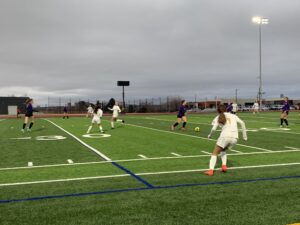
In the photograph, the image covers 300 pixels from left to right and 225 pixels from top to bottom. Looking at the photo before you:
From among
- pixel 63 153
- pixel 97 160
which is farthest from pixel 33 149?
pixel 97 160

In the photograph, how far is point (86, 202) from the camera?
590cm

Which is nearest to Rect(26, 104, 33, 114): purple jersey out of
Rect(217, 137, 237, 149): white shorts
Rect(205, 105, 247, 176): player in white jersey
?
Rect(205, 105, 247, 176): player in white jersey

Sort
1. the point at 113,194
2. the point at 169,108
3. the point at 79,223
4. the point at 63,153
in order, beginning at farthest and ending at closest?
1. the point at 169,108
2. the point at 63,153
3. the point at 113,194
4. the point at 79,223

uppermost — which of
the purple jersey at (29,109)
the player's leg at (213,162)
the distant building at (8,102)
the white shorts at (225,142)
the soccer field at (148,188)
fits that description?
the distant building at (8,102)

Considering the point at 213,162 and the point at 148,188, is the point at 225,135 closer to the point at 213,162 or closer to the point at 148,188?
the point at 213,162

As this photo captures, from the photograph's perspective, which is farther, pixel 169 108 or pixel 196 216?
pixel 169 108

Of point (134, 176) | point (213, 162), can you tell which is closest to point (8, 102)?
point (134, 176)

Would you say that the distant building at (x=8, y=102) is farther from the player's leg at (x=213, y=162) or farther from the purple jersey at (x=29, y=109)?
the player's leg at (x=213, y=162)

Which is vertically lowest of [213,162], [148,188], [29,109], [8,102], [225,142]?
[148,188]

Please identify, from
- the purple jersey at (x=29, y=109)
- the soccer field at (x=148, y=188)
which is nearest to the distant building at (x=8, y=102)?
the purple jersey at (x=29, y=109)

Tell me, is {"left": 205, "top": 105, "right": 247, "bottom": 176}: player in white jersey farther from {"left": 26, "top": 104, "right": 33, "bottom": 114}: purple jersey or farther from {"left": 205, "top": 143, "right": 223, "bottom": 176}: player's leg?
{"left": 26, "top": 104, "right": 33, "bottom": 114}: purple jersey

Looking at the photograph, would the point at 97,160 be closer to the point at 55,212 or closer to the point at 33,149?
the point at 33,149

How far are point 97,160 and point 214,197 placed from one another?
204 inches

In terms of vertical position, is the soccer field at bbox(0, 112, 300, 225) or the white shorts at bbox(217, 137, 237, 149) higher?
the white shorts at bbox(217, 137, 237, 149)
